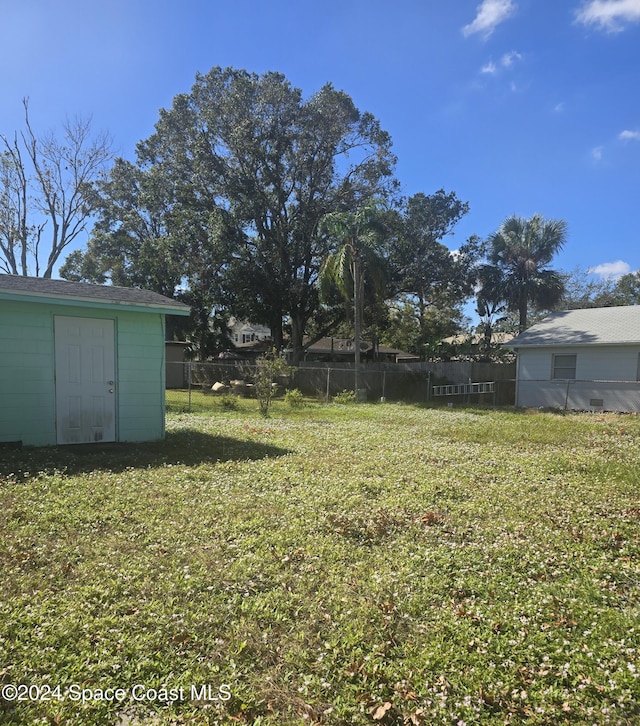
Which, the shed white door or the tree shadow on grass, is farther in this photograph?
the shed white door

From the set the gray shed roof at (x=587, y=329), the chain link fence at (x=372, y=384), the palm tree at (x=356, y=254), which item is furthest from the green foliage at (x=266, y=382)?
the gray shed roof at (x=587, y=329)

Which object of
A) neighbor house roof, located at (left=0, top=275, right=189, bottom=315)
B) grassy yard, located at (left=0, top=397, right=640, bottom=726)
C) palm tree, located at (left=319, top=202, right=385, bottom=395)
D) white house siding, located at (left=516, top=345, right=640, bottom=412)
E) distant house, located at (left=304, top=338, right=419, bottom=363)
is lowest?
grassy yard, located at (left=0, top=397, right=640, bottom=726)

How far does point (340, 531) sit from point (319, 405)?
1247 cm

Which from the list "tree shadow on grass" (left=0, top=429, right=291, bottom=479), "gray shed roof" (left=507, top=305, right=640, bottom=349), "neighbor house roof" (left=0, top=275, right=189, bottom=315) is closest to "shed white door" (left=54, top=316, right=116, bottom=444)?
"tree shadow on grass" (left=0, top=429, right=291, bottom=479)

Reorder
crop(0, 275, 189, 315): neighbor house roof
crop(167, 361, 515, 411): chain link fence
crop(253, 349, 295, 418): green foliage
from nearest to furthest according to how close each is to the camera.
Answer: crop(0, 275, 189, 315): neighbor house roof
crop(253, 349, 295, 418): green foliage
crop(167, 361, 515, 411): chain link fence

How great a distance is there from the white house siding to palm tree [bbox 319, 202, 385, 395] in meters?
6.64

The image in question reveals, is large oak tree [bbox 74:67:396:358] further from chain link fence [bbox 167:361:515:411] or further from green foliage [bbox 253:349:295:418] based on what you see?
green foliage [bbox 253:349:295:418]

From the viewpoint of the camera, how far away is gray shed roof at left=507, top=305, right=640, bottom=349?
16.6 m

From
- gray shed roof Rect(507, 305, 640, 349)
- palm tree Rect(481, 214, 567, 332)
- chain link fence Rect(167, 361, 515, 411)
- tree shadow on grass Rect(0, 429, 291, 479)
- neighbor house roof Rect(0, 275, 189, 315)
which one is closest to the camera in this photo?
tree shadow on grass Rect(0, 429, 291, 479)

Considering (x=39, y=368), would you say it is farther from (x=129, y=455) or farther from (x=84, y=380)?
(x=129, y=455)

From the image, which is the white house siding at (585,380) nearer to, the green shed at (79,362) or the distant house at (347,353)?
the green shed at (79,362)

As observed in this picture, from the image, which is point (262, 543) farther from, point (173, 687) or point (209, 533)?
point (173, 687)

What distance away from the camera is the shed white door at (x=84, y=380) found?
8.02m

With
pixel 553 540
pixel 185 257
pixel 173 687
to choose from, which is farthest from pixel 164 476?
pixel 185 257
